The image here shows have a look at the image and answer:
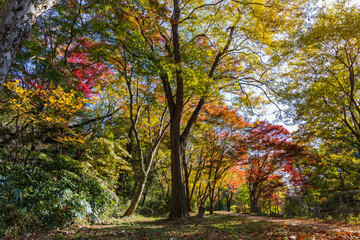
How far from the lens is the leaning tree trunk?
1928mm

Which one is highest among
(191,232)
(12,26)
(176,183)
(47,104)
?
(47,104)

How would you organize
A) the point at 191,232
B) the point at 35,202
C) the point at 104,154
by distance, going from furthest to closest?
the point at 104,154 < the point at 191,232 < the point at 35,202

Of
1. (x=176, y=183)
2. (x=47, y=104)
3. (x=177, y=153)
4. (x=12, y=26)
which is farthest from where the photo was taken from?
(x=177, y=153)

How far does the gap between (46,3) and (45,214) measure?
4053 millimetres

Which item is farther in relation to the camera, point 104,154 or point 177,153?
point 104,154

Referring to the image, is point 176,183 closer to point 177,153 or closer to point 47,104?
point 177,153

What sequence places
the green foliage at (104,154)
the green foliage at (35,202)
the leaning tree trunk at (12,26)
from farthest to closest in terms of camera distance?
the green foliage at (104,154) < the green foliage at (35,202) < the leaning tree trunk at (12,26)

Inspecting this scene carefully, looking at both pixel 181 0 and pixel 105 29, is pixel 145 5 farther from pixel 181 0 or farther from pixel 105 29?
pixel 181 0

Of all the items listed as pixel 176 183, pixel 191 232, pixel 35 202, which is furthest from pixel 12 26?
pixel 176 183

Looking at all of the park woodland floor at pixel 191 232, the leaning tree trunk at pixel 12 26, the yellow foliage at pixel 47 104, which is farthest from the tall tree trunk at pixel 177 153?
the leaning tree trunk at pixel 12 26

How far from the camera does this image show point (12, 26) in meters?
1.98

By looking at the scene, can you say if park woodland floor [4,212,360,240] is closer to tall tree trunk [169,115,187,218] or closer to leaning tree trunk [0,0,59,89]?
tall tree trunk [169,115,187,218]

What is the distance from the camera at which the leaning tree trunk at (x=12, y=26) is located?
193 cm

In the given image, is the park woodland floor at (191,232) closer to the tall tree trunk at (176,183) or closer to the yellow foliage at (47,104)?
the tall tree trunk at (176,183)
